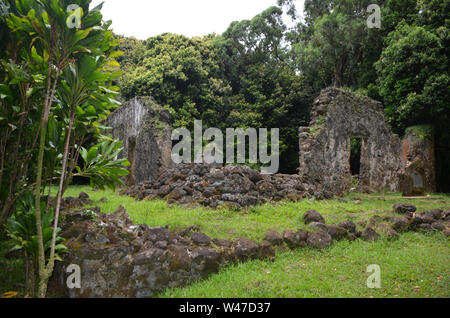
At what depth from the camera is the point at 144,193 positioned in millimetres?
7641

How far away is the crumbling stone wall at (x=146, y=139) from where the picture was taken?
9.98 metres

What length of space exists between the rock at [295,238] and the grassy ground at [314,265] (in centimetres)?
13

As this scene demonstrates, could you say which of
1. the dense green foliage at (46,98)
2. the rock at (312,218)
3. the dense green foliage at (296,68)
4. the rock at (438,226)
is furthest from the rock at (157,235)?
the dense green foliage at (296,68)

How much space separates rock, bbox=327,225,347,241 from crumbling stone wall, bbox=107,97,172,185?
6.40 meters

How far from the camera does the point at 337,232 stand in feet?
15.2

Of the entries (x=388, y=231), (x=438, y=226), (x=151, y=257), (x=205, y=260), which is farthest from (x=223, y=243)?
(x=438, y=226)

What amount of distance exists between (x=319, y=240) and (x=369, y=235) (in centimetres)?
98

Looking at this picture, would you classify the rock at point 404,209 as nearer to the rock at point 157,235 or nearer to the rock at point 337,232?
the rock at point 337,232

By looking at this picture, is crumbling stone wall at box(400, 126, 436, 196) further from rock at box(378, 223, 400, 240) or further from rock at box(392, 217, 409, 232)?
rock at box(378, 223, 400, 240)

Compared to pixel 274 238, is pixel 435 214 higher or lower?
higher

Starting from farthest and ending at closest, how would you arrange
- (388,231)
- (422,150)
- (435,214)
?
(422,150)
(435,214)
(388,231)

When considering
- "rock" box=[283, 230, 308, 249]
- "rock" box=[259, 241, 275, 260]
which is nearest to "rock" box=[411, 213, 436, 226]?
"rock" box=[283, 230, 308, 249]

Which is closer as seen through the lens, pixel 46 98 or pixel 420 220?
A: pixel 46 98

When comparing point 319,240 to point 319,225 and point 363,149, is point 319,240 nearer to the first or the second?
point 319,225
